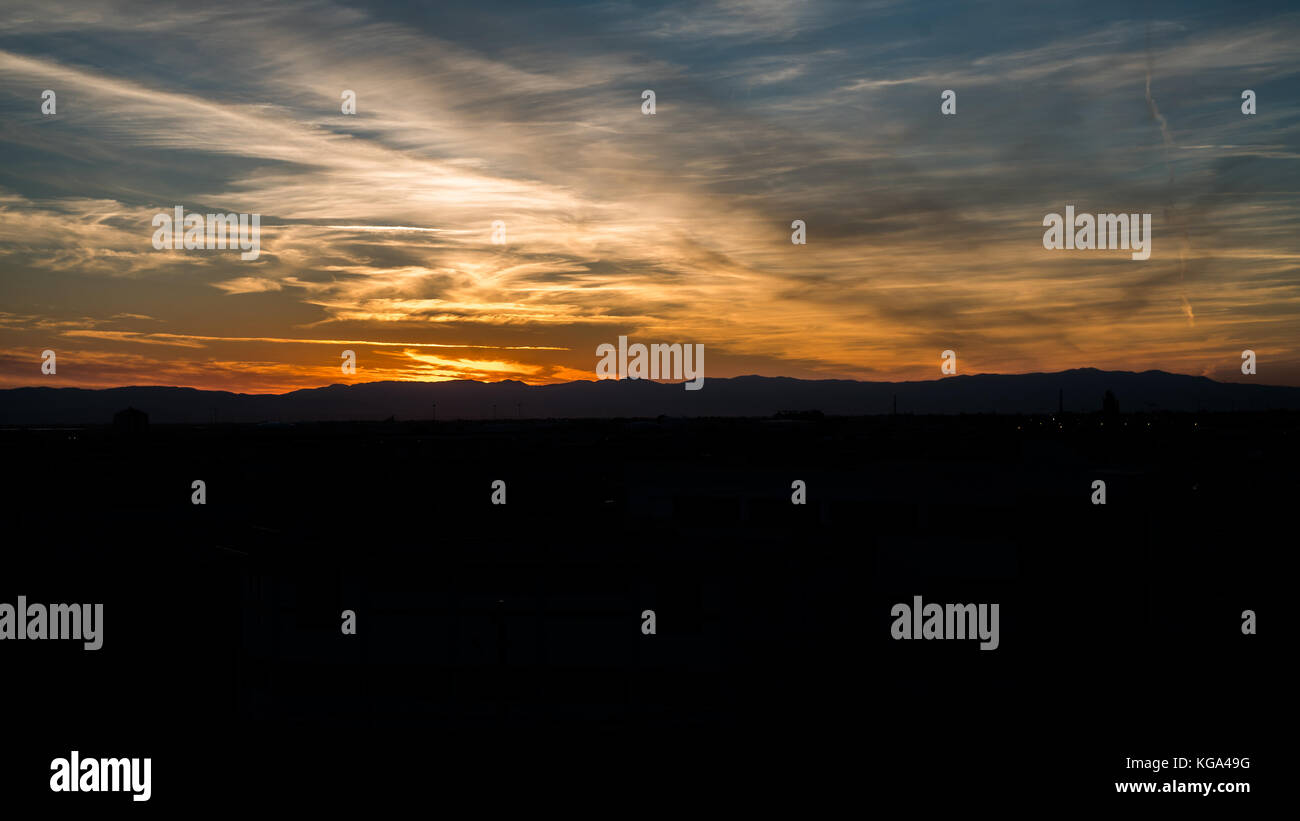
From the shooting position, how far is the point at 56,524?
106 feet

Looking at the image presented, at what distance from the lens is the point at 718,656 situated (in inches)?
531

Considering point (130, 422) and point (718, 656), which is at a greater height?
point (130, 422)

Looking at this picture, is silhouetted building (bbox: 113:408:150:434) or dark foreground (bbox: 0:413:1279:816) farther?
silhouetted building (bbox: 113:408:150:434)

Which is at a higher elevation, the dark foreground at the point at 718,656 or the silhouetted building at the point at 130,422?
the silhouetted building at the point at 130,422

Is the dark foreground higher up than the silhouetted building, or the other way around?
the silhouetted building

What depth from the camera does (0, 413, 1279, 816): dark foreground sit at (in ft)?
41.0

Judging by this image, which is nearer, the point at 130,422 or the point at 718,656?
the point at 718,656

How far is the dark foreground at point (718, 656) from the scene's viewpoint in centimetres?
1249

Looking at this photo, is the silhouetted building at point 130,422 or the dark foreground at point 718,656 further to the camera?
the silhouetted building at point 130,422
